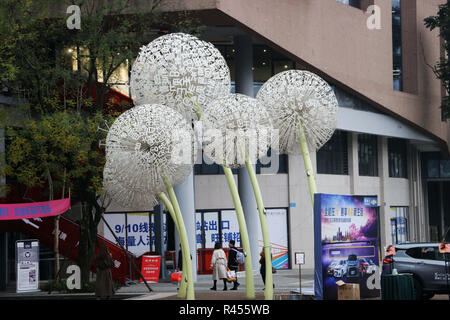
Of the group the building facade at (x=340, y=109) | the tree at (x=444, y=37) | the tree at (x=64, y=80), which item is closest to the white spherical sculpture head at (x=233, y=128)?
the tree at (x=64, y=80)

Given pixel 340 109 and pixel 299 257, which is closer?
pixel 299 257

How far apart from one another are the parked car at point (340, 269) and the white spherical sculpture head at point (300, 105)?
11.4 ft

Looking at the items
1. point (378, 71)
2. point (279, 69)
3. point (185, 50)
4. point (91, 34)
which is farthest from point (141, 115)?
point (378, 71)

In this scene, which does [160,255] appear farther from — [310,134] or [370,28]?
[370,28]

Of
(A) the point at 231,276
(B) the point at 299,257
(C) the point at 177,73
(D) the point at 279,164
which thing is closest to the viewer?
(C) the point at 177,73

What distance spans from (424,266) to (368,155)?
78.3ft

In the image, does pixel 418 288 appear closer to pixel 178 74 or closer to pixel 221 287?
pixel 221 287

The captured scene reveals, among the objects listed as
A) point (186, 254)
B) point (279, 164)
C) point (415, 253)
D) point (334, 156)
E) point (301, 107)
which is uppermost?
point (334, 156)

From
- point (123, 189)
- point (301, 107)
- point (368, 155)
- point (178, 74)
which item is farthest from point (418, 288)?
point (368, 155)

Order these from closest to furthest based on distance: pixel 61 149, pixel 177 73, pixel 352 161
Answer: pixel 177 73 → pixel 61 149 → pixel 352 161

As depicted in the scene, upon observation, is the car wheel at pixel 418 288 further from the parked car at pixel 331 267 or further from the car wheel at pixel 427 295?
the parked car at pixel 331 267

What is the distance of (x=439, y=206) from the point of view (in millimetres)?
61062

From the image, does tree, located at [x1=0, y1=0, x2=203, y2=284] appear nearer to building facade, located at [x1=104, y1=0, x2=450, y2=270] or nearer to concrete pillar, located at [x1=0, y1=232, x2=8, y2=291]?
concrete pillar, located at [x1=0, y1=232, x2=8, y2=291]

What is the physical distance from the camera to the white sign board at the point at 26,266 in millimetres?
27641
